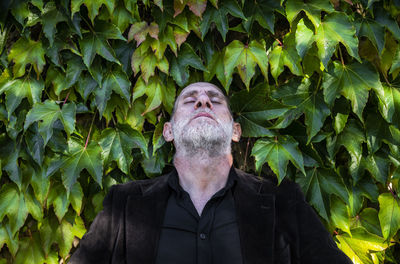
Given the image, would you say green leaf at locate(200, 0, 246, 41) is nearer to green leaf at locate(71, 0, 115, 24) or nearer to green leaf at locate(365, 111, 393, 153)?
green leaf at locate(71, 0, 115, 24)

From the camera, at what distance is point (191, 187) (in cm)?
151

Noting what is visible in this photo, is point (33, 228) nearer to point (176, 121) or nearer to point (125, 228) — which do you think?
point (125, 228)

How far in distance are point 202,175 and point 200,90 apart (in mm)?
341

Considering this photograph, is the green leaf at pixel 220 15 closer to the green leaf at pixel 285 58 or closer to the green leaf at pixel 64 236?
the green leaf at pixel 285 58

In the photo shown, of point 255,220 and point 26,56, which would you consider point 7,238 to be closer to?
point 26,56

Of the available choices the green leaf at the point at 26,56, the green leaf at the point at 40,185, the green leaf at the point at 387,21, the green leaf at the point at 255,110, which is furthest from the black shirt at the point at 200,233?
Answer: the green leaf at the point at 387,21

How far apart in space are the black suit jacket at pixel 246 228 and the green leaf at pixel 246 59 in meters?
0.41

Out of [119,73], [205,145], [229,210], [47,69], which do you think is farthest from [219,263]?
[47,69]

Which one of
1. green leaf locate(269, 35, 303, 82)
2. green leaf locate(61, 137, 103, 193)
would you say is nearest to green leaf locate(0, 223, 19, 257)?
green leaf locate(61, 137, 103, 193)

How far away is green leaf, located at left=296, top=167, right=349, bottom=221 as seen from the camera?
150 centimetres

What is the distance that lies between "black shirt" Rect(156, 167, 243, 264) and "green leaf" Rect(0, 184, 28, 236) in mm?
578

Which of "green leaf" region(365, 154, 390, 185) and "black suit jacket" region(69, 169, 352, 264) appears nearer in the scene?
"black suit jacket" region(69, 169, 352, 264)

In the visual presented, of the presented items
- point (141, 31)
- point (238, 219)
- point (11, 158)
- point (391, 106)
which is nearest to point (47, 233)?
point (11, 158)

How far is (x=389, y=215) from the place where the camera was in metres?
1.51
